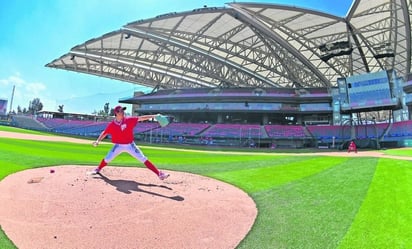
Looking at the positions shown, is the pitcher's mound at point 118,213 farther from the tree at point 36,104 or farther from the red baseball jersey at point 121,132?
the tree at point 36,104

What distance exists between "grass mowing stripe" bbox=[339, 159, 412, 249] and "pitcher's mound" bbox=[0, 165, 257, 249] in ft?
5.68

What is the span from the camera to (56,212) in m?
4.91

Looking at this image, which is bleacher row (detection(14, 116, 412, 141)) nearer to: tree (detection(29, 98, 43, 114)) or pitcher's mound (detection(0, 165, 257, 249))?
pitcher's mound (detection(0, 165, 257, 249))

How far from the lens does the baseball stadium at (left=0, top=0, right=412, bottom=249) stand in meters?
4.43

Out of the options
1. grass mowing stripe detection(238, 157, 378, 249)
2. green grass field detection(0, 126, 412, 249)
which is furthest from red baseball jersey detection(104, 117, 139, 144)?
grass mowing stripe detection(238, 157, 378, 249)

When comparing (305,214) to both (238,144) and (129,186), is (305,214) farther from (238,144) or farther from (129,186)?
(238,144)

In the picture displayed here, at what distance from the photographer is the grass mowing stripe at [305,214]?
3961 millimetres

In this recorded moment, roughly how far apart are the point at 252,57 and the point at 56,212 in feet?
174

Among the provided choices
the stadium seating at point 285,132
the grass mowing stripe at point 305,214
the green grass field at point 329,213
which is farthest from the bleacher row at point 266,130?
the grass mowing stripe at point 305,214

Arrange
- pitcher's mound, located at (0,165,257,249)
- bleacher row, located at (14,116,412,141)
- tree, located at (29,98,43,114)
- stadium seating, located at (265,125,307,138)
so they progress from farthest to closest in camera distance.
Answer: tree, located at (29,98,43,114), stadium seating, located at (265,125,307,138), bleacher row, located at (14,116,412,141), pitcher's mound, located at (0,165,257,249)

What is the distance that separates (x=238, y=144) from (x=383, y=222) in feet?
138

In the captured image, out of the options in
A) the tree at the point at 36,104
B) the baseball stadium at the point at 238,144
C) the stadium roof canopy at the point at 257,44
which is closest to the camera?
the baseball stadium at the point at 238,144

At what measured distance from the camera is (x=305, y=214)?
520 centimetres

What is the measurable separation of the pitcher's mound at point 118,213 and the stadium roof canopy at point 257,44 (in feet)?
113
